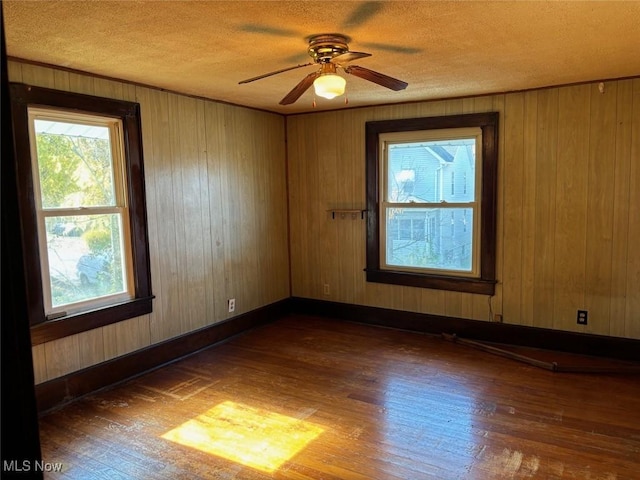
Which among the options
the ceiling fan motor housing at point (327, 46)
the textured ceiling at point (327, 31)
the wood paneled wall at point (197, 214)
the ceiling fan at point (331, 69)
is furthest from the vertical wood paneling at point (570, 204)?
the wood paneled wall at point (197, 214)

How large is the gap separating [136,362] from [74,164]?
163cm

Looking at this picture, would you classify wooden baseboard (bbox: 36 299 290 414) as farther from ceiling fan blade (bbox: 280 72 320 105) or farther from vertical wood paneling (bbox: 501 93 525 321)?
vertical wood paneling (bbox: 501 93 525 321)

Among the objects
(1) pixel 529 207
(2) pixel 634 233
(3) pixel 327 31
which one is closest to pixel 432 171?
(1) pixel 529 207

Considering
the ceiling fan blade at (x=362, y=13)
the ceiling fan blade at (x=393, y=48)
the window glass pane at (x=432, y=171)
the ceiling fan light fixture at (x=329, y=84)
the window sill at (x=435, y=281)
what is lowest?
the window sill at (x=435, y=281)

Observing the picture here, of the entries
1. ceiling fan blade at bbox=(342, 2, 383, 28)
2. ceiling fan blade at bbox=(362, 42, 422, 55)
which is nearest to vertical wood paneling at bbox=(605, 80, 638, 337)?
ceiling fan blade at bbox=(362, 42, 422, 55)

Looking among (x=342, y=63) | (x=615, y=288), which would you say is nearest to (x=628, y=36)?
(x=342, y=63)

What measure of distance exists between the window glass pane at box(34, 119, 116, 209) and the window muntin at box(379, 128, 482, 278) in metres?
2.66

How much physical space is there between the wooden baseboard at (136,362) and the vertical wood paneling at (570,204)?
2994 millimetres

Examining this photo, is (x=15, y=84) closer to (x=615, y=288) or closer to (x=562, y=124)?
(x=562, y=124)

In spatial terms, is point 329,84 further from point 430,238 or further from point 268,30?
point 430,238

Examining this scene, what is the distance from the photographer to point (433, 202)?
4.63m

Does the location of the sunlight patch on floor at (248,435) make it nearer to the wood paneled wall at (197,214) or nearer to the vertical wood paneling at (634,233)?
the wood paneled wall at (197,214)

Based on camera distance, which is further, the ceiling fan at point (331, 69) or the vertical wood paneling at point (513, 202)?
the vertical wood paneling at point (513, 202)

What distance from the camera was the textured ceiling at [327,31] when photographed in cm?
218
